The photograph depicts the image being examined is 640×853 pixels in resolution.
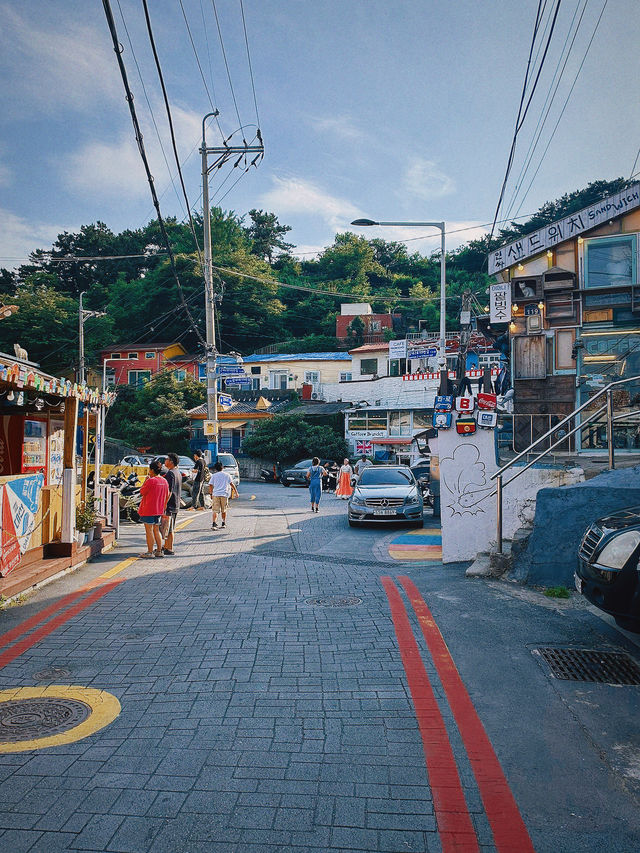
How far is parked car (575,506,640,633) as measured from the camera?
519 cm

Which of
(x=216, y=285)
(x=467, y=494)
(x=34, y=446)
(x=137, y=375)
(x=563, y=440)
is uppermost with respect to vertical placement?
(x=216, y=285)

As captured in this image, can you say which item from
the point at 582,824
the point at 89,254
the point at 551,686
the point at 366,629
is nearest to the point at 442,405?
the point at 366,629

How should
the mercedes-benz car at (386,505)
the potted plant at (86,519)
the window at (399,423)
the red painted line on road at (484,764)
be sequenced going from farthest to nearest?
the window at (399,423)
the mercedes-benz car at (386,505)
the potted plant at (86,519)
the red painted line on road at (484,764)

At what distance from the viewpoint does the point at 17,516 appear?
324 inches

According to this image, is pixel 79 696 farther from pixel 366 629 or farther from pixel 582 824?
pixel 582 824

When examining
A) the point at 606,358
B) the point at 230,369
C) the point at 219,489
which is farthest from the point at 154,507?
the point at 606,358

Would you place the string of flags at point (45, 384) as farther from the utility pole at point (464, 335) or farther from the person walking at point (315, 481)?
the utility pole at point (464, 335)

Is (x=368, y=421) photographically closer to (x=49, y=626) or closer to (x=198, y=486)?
(x=198, y=486)

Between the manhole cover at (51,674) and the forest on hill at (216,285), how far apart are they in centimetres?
4371

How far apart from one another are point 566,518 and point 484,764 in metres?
4.71

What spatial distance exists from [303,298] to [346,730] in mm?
60405

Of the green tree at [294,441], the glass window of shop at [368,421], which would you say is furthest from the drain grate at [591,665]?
the glass window of shop at [368,421]

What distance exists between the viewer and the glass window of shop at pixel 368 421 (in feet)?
144

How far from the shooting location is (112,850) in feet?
9.53
